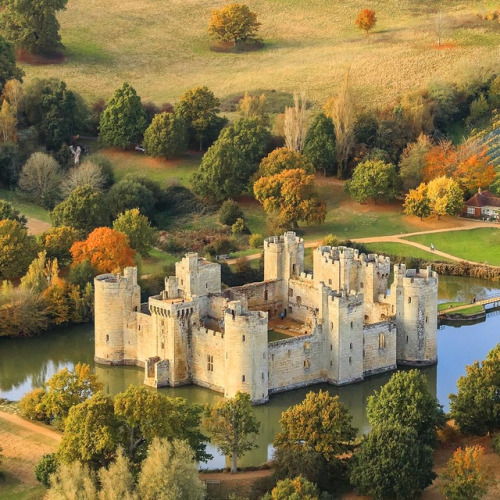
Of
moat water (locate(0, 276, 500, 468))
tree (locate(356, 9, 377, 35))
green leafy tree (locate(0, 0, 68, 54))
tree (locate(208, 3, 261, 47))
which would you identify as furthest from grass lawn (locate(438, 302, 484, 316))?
tree (locate(356, 9, 377, 35))

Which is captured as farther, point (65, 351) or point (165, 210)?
point (165, 210)

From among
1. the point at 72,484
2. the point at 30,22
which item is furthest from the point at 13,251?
the point at 30,22

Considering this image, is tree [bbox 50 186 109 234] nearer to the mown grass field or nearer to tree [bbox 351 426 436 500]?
the mown grass field

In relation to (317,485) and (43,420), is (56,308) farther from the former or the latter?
(317,485)

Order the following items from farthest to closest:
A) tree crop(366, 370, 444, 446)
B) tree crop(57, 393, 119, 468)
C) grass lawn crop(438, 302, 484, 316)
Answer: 1. grass lawn crop(438, 302, 484, 316)
2. tree crop(366, 370, 444, 446)
3. tree crop(57, 393, 119, 468)

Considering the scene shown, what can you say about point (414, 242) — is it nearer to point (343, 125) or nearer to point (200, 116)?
point (343, 125)

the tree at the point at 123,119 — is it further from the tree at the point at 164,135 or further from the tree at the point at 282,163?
the tree at the point at 282,163

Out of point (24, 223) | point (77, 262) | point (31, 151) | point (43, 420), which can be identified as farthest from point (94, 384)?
point (31, 151)

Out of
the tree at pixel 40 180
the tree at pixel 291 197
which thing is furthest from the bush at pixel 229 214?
the tree at pixel 40 180
